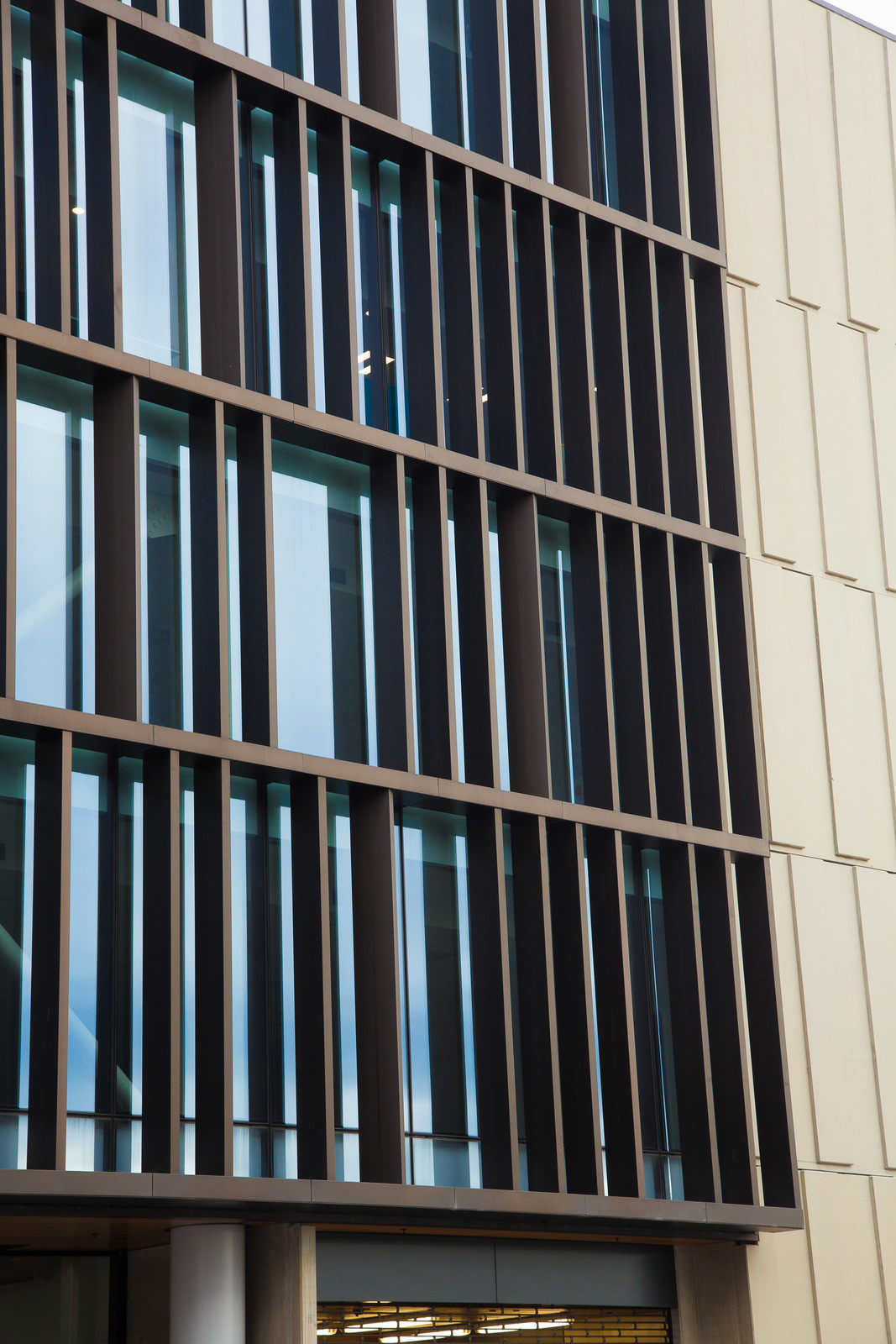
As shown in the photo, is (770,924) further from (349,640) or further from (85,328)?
(85,328)

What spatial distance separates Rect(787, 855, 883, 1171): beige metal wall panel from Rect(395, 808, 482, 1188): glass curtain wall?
470cm

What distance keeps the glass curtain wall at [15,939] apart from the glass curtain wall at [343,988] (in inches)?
115

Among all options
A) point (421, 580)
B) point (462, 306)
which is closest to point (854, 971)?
point (421, 580)

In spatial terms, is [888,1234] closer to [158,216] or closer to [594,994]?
[594,994]

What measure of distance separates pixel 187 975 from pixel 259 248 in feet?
23.6

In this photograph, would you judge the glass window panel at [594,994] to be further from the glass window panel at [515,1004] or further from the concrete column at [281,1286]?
the concrete column at [281,1286]

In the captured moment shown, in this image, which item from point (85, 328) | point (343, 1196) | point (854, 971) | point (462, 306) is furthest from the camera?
point (854, 971)

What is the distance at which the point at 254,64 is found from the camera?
17250 millimetres

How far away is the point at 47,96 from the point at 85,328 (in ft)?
7.16

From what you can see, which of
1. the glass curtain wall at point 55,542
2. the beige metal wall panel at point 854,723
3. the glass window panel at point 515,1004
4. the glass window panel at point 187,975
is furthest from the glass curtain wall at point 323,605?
the beige metal wall panel at point 854,723

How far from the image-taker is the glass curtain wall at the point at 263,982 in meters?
15.2

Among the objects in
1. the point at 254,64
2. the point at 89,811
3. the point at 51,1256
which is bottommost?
the point at 51,1256

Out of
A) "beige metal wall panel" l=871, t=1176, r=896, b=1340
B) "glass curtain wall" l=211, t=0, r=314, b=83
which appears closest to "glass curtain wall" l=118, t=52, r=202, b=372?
"glass curtain wall" l=211, t=0, r=314, b=83

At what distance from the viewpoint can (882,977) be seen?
2048cm
